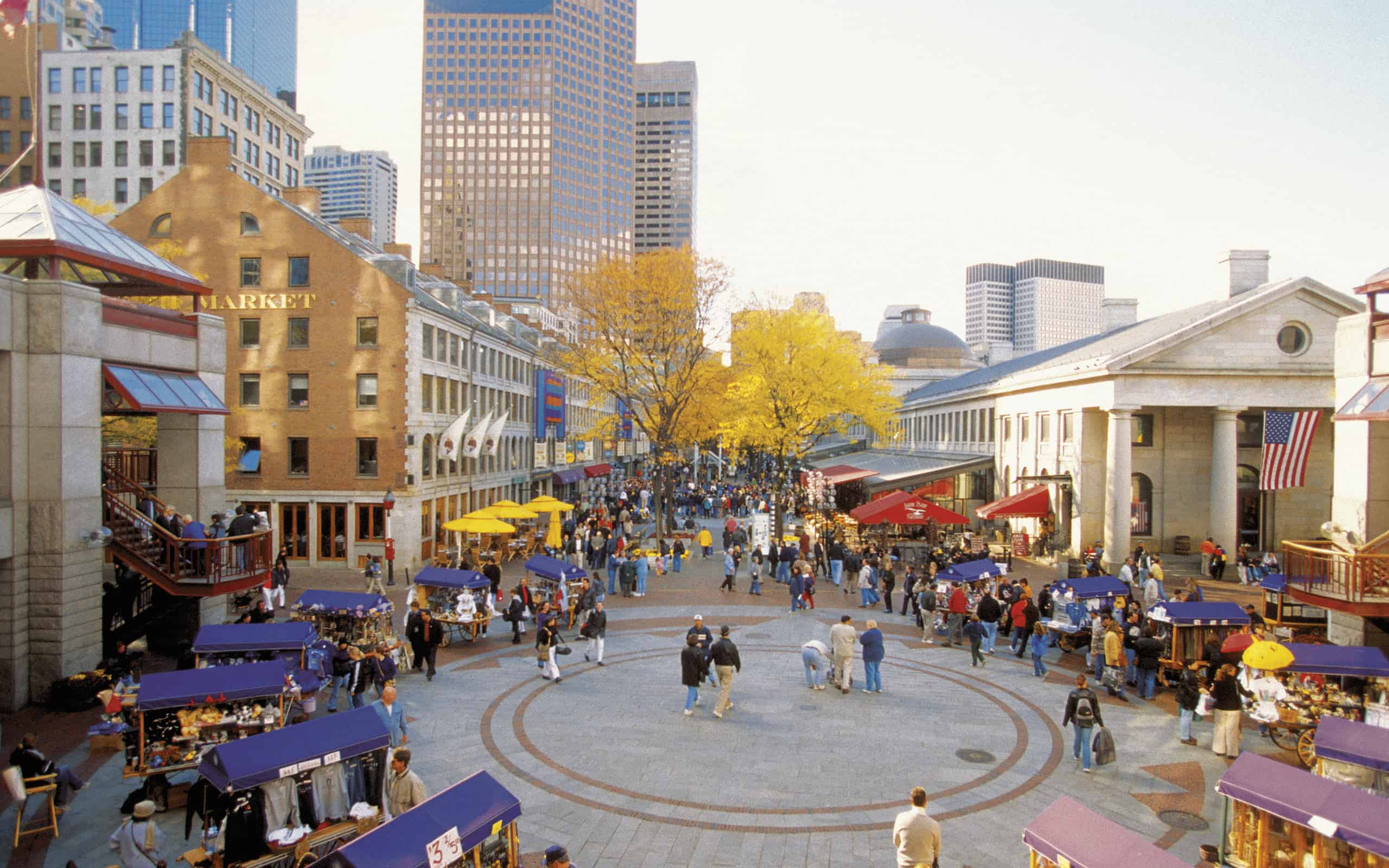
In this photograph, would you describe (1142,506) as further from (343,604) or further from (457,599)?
(343,604)

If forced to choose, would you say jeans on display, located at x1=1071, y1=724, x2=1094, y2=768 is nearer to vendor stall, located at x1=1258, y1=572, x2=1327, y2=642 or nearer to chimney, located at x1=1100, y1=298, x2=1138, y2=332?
vendor stall, located at x1=1258, y1=572, x2=1327, y2=642

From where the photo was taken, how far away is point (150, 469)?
81.7ft

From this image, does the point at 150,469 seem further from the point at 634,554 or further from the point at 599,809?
the point at 599,809

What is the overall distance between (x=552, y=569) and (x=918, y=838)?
54.1 ft

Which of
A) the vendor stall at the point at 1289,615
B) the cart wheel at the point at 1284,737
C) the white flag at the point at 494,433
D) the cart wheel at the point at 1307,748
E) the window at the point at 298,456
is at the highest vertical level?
the white flag at the point at 494,433

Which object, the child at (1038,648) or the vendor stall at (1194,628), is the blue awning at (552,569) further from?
the vendor stall at (1194,628)

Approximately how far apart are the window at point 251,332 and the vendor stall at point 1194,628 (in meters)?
34.9

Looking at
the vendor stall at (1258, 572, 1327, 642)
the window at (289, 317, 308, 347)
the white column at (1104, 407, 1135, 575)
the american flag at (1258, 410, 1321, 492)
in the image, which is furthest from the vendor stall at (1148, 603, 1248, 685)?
the window at (289, 317, 308, 347)

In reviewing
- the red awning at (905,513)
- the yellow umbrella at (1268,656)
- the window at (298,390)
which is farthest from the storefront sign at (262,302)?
the yellow umbrella at (1268,656)

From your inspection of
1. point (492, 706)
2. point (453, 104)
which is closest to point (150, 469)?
point (492, 706)

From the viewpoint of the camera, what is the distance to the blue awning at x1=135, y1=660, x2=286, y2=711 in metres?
12.3

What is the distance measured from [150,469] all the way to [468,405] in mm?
18984

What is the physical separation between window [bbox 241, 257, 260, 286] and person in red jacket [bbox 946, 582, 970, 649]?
30.7 m

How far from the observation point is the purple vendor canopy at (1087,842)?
7406mm
